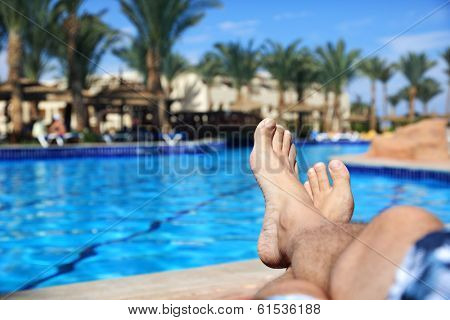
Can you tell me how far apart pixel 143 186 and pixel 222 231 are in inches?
157

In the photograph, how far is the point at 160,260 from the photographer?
4742 mm

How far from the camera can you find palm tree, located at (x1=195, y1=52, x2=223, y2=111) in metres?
36.8

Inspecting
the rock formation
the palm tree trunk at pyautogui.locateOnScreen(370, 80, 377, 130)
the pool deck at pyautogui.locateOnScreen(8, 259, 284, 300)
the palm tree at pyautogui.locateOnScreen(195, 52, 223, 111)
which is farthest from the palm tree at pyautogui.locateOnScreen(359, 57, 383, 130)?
the pool deck at pyautogui.locateOnScreen(8, 259, 284, 300)

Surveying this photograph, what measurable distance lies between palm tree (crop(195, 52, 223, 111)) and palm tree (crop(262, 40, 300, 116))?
360cm

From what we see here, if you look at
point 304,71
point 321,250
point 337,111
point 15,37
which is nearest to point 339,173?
point 321,250

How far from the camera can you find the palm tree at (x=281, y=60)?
112 ft

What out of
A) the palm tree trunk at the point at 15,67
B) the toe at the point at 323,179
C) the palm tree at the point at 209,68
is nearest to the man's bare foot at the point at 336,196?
the toe at the point at 323,179

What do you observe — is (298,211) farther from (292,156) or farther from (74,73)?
(74,73)

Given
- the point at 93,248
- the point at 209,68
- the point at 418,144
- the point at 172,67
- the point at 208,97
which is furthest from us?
the point at 208,97

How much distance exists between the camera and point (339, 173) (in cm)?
220

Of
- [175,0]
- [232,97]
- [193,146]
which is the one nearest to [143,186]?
[193,146]

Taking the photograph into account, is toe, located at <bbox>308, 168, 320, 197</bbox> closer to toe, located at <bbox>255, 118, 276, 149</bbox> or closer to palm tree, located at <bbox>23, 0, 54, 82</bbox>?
toe, located at <bbox>255, 118, 276, 149</bbox>

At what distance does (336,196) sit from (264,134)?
44 cm
